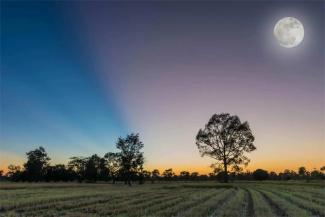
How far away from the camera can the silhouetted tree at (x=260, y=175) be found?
14512 centimetres

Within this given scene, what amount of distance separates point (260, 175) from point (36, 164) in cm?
10777

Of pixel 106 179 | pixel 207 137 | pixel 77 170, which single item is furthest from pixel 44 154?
pixel 207 137

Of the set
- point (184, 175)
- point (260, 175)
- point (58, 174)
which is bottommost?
point (260, 175)

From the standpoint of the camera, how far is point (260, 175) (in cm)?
14650

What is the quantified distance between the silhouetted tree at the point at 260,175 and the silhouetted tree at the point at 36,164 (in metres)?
102

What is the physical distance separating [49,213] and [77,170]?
6554 inches

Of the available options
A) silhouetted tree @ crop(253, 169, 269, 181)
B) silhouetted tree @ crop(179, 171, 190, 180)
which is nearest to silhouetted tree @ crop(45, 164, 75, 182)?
silhouetted tree @ crop(179, 171, 190, 180)

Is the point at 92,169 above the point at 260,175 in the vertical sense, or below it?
above

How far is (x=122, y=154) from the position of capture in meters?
105

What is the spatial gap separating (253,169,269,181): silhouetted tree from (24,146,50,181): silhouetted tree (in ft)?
334

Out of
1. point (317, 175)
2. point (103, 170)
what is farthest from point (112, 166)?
point (317, 175)

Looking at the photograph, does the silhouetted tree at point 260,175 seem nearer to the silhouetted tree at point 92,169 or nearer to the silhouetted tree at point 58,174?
the silhouetted tree at point 92,169

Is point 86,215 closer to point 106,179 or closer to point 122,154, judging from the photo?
point 122,154

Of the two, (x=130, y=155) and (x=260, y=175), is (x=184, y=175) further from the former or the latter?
(x=130, y=155)
